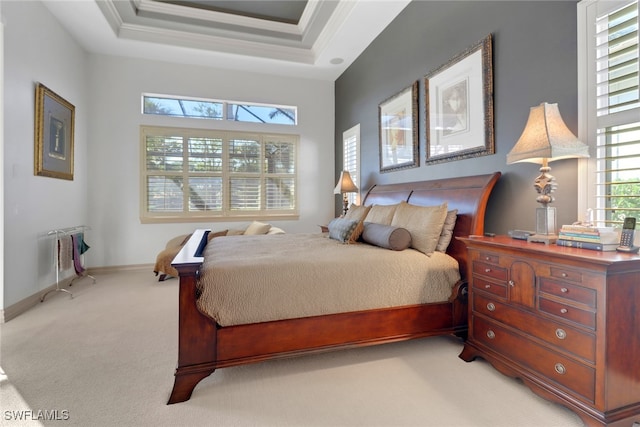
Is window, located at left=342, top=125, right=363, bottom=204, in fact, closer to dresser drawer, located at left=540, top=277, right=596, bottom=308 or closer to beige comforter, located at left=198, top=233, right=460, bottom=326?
beige comforter, located at left=198, top=233, right=460, bottom=326

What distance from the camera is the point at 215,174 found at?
520 cm

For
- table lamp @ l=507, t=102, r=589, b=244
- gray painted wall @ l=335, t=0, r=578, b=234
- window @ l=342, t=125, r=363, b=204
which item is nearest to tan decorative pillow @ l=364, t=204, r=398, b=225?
gray painted wall @ l=335, t=0, r=578, b=234

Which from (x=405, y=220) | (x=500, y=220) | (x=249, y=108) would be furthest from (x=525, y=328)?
(x=249, y=108)

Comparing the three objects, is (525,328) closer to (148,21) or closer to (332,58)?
(332,58)

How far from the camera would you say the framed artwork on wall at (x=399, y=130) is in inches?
136

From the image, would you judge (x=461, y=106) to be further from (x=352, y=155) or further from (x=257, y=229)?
(x=257, y=229)

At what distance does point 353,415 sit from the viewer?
1.55 m

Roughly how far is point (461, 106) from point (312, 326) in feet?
7.62

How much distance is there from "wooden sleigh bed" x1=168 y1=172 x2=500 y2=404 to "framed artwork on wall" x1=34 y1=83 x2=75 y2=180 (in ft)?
8.71

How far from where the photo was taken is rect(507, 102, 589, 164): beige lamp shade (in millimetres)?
1718

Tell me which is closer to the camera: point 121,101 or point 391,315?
point 391,315

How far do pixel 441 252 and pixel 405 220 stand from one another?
1.33 feet

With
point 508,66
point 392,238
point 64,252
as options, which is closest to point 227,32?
point 64,252

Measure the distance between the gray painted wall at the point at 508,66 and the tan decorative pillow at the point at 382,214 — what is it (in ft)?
1.98
